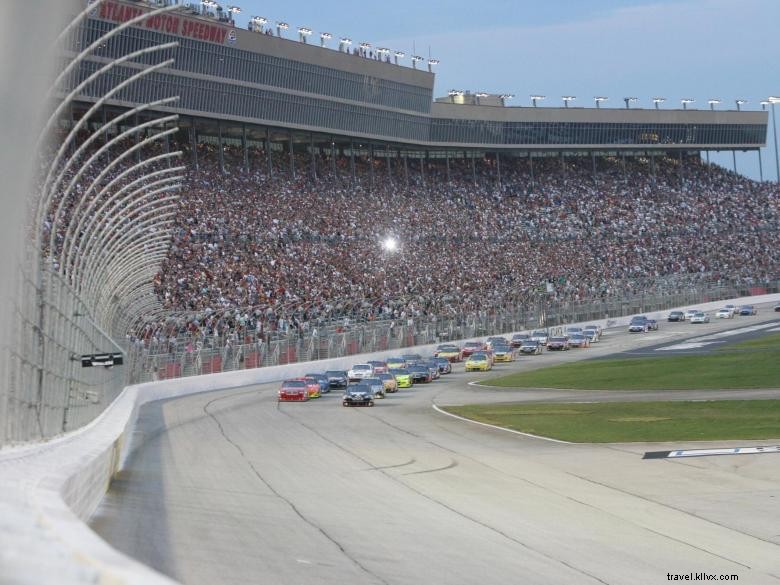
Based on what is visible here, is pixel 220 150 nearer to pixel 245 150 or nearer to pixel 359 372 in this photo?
pixel 245 150

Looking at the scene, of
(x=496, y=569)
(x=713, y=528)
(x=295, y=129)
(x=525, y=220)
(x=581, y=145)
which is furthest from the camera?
(x=581, y=145)

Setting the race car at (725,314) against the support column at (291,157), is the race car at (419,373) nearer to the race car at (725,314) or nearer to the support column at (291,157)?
the support column at (291,157)

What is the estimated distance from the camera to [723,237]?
377 ft

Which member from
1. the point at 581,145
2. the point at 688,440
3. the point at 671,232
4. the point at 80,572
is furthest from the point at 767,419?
the point at 581,145

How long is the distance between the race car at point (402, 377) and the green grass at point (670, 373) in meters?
4.17

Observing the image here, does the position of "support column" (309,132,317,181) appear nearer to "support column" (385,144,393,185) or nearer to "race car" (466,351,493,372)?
"support column" (385,144,393,185)

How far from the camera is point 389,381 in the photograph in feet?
191

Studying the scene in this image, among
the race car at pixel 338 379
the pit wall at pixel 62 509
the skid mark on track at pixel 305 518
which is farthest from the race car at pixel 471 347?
the pit wall at pixel 62 509

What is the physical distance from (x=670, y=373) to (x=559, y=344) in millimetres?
24962

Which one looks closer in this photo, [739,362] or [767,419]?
[767,419]

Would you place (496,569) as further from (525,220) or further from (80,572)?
(525,220)

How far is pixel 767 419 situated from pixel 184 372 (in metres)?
29.2

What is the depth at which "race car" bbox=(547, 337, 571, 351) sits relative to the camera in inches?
3324

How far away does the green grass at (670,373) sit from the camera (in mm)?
53125
